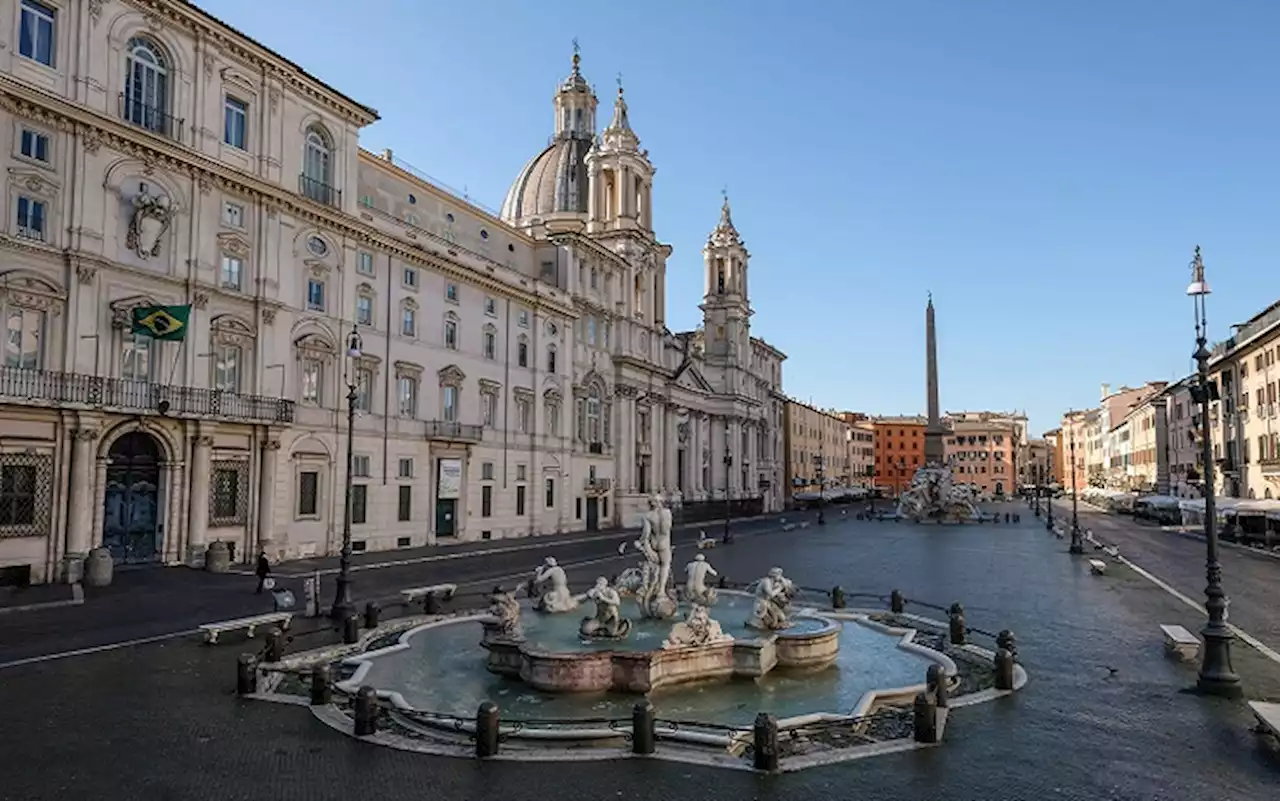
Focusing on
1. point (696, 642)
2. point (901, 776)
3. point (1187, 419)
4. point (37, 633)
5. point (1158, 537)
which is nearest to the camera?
point (901, 776)

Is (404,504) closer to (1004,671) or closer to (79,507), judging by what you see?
(79,507)

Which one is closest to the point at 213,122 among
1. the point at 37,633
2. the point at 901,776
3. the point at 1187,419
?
the point at 37,633

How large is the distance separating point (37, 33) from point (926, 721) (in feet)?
101

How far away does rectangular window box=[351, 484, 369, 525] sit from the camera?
126 feet

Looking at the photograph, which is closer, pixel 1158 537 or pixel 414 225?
pixel 414 225

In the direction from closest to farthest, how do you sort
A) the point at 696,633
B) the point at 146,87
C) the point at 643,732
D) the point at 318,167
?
the point at 643,732, the point at 696,633, the point at 146,87, the point at 318,167

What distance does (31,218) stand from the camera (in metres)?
26.5

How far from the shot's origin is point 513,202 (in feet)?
241

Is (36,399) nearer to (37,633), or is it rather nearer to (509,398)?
(37,633)

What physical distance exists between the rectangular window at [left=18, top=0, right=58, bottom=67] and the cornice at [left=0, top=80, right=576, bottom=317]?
1.54 metres

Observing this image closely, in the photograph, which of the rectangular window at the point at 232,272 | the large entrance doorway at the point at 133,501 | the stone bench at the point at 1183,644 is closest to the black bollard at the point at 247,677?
the stone bench at the point at 1183,644

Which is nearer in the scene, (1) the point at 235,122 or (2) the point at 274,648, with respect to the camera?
(2) the point at 274,648

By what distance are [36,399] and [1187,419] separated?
279ft

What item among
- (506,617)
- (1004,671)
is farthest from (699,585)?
(1004,671)
